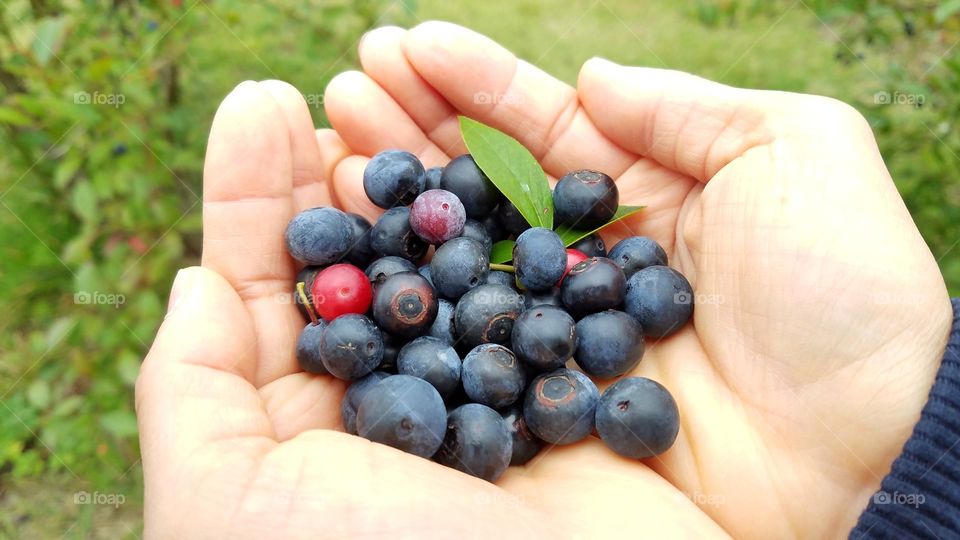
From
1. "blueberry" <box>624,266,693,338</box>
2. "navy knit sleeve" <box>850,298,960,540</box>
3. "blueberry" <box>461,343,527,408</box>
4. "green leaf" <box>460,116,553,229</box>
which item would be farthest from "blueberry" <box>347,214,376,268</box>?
"navy knit sleeve" <box>850,298,960,540</box>

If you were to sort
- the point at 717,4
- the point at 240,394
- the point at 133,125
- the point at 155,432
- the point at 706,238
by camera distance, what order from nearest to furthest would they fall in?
the point at 155,432 → the point at 240,394 → the point at 706,238 → the point at 133,125 → the point at 717,4

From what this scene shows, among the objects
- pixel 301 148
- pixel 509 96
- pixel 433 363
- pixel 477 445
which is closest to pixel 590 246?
pixel 509 96

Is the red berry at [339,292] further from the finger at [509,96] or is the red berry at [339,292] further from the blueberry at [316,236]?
the finger at [509,96]

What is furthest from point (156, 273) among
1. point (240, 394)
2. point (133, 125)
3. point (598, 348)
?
point (598, 348)

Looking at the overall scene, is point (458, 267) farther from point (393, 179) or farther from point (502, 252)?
point (393, 179)

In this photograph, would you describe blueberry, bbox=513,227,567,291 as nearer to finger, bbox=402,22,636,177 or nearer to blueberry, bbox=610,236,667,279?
blueberry, bbox=610,236,667,279

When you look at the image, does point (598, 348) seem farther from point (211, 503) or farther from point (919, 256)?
point (211, 503)

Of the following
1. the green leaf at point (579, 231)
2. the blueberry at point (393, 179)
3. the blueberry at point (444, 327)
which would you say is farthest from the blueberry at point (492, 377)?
the blueberry at point (393, 179)
